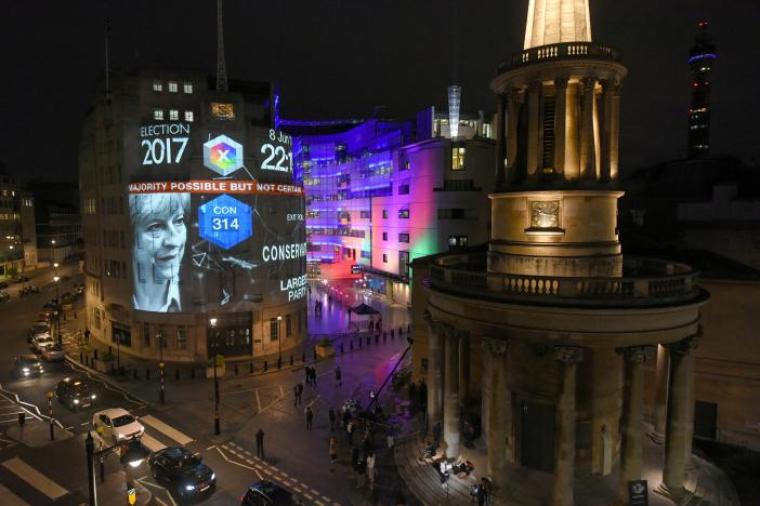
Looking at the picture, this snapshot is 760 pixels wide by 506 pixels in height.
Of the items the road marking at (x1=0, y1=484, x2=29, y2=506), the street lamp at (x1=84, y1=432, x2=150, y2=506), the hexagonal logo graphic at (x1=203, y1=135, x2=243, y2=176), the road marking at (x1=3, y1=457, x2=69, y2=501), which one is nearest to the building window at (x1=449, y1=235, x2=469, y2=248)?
the hexagonal logo graphic at (x1=203, y1=135, x2=243, y2=176)

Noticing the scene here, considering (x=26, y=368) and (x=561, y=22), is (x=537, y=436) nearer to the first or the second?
(x=561, y=22)

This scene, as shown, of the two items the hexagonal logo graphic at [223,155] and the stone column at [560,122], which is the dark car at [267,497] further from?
the hexagonal logo graphic at [223,155]

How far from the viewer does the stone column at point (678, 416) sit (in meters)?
18.9

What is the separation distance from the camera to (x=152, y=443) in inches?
1089

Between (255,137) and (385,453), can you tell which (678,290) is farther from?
(255,137)

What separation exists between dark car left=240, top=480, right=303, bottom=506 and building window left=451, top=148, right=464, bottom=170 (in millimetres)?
50744

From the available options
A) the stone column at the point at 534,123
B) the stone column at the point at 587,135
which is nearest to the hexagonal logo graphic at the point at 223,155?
the stone column at the point at 534,123

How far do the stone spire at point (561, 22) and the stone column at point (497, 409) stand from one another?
1221 centimetres

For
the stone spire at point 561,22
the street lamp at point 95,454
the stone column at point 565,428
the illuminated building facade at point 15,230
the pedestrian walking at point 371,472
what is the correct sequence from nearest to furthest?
1. the stone column at point 565,428
2. the street lamp at point 95,454
3. the stone spire at point 561,22
4. the pedestrian walking at point 371,472
5. the illuminated building facade at point 15,230

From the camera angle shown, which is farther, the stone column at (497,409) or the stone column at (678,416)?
the stone column at (678,416)

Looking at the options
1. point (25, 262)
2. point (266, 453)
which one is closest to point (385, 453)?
point (266, 453)

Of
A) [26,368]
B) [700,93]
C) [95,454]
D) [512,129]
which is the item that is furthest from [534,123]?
[700,93]

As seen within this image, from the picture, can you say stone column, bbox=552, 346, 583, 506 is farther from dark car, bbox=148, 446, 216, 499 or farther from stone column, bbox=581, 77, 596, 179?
dark car, bbox=148, 446, 216, 499

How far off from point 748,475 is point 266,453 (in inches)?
893
